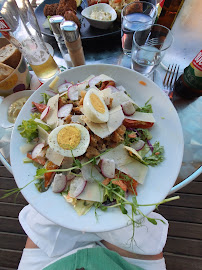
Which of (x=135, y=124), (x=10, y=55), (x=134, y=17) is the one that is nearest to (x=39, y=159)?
(x=135, y=124)

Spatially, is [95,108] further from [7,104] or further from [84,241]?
[84,241]

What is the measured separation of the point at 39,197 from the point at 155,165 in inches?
27.2

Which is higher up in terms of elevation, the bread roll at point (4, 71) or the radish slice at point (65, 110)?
the bread roll at point (4, 71)

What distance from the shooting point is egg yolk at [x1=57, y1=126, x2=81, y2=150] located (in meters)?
1.07

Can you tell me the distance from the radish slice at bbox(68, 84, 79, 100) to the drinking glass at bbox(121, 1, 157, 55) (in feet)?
2.35

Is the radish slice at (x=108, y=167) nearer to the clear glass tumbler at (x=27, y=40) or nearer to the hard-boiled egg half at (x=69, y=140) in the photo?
the hard-boiled egg half at (x=69, y=140)

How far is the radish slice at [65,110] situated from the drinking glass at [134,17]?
0.84 meters

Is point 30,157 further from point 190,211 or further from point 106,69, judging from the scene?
point 190,211

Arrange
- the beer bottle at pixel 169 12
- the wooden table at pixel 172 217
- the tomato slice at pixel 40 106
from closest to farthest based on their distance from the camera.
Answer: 1. the tomato slice at pixel 40 106
2. the beer bottle at pixel 169 12
3. the wooden table at pixel 172 217

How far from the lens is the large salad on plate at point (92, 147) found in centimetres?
101

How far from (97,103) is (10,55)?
824mm

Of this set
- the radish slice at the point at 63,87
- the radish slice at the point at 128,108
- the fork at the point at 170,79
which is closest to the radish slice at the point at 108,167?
the radish slice at the point at 128,108

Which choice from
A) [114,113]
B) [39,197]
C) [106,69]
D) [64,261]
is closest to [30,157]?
[39,197]

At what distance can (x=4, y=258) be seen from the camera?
1659 mm
